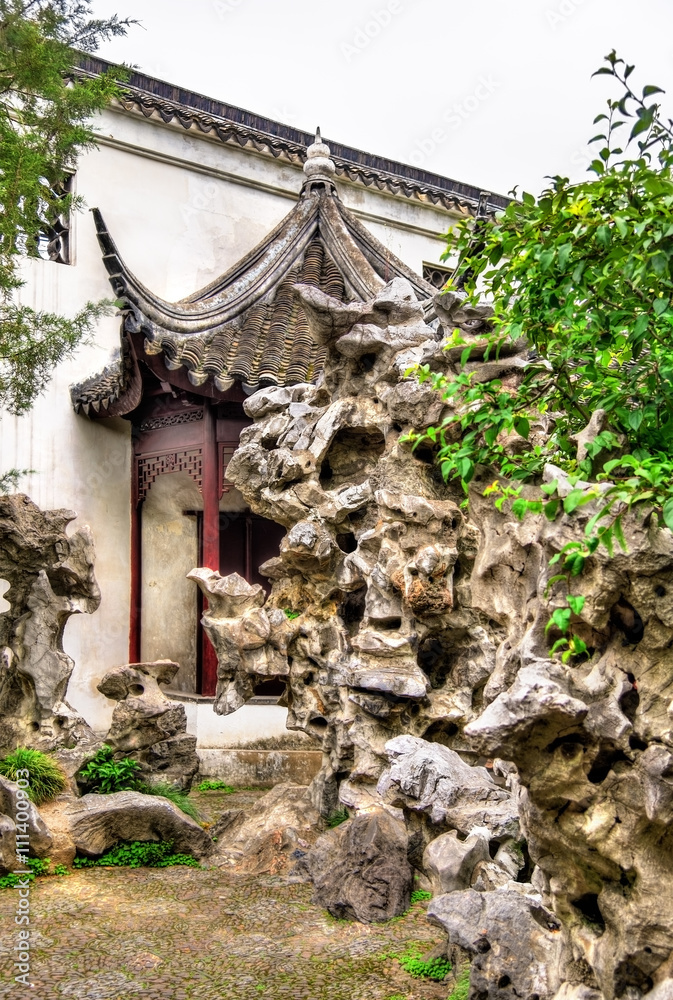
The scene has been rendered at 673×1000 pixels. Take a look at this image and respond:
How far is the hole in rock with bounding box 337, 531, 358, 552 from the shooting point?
6266 millimetres

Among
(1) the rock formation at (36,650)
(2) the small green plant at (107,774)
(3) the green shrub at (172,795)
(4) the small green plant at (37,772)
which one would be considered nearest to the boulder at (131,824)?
(4) the small green plant at (37,772)

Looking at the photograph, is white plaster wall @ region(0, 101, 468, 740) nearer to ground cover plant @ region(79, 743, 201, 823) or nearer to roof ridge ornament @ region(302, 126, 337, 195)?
roof ridge ornament @ region(302, 126, 337, 195)

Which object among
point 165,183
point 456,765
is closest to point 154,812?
point 456,765

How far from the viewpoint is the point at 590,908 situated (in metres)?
2.96

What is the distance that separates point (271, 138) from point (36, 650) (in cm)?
821

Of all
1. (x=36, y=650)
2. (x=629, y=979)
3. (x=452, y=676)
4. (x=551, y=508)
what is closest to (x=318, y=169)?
(x=36, y=650)

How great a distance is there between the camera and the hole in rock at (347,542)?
20.6 ft

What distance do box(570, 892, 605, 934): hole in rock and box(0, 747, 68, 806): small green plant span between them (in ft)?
13.2

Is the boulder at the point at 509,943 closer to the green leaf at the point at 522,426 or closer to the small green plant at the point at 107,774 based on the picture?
the green leaf at the point at 522,426

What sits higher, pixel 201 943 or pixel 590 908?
pixel 590 908

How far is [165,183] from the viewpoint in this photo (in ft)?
37.8

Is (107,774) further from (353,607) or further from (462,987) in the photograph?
(462,987)

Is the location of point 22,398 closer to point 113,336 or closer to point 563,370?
point 563,370

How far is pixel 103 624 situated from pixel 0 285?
584 cm
